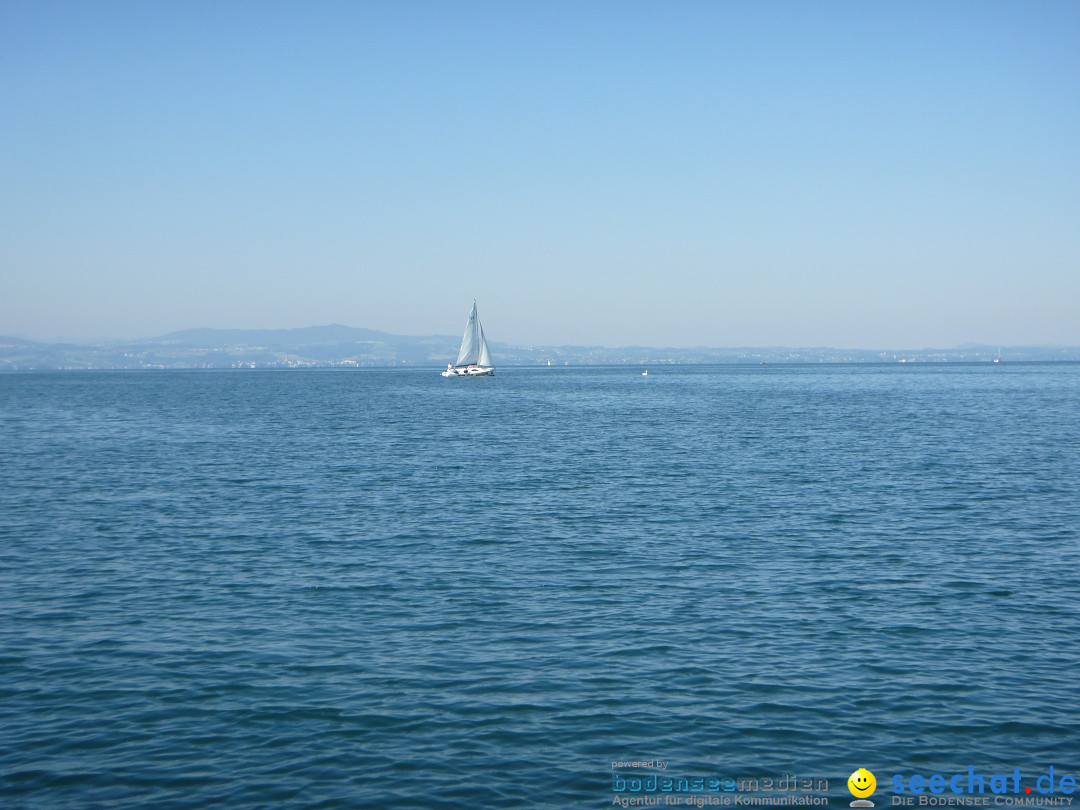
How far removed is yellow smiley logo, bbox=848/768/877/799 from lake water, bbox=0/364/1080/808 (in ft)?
0.91

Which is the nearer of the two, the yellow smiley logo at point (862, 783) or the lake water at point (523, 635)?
the yellow smiley logo at point (862, 783)

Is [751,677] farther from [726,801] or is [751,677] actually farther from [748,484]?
[748,484]

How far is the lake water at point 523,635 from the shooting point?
16719 mm

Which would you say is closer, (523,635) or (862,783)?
(862,783)

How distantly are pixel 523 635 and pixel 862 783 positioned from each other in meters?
9.90

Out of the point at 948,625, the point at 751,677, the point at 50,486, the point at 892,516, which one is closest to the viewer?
the point at 751,677

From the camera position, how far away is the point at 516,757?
55.7 ft

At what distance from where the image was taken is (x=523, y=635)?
23.7 metres

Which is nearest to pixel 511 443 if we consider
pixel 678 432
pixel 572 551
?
pixel 678 432

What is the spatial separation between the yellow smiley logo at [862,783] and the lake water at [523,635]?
28cm

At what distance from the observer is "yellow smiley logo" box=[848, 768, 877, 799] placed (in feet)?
51.6

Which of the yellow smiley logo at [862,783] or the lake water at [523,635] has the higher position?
the lake water at [523,635]

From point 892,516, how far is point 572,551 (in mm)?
15965

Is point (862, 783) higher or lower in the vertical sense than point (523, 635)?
lower
